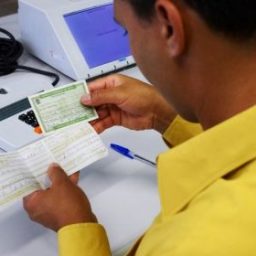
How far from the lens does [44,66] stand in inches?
49.5

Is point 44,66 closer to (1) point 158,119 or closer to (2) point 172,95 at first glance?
(1) point 158,119

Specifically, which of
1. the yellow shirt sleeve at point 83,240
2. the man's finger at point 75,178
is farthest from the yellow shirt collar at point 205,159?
the man's finger at point 75,178

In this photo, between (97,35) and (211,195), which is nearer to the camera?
(211,195)

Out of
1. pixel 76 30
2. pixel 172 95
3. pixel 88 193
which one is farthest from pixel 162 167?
pixel 76 30

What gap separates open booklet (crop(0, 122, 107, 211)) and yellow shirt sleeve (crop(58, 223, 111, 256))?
0.40 feet

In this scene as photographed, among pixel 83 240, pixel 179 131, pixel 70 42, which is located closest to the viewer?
pixel 83 240

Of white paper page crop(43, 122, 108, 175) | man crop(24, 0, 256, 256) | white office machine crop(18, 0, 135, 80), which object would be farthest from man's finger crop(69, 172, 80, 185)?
white office machine crop(18, 0, 135, 80)

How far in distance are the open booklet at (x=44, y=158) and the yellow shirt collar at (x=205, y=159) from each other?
1.01 feet

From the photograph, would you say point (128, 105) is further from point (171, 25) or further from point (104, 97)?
point (171, 25)

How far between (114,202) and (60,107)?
0.70 feet

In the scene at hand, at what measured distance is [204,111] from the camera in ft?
2.01

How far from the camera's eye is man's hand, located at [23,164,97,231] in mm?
775

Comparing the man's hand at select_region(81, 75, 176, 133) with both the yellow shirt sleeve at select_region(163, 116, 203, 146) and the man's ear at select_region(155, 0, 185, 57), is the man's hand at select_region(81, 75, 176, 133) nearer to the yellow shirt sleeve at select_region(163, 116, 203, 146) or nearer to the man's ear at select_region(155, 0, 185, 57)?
the yellow shirt sleeve at select_region(163, 116, 203, 146)

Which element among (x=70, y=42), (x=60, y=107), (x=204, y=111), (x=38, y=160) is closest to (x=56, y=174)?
(x=38, y=160)
